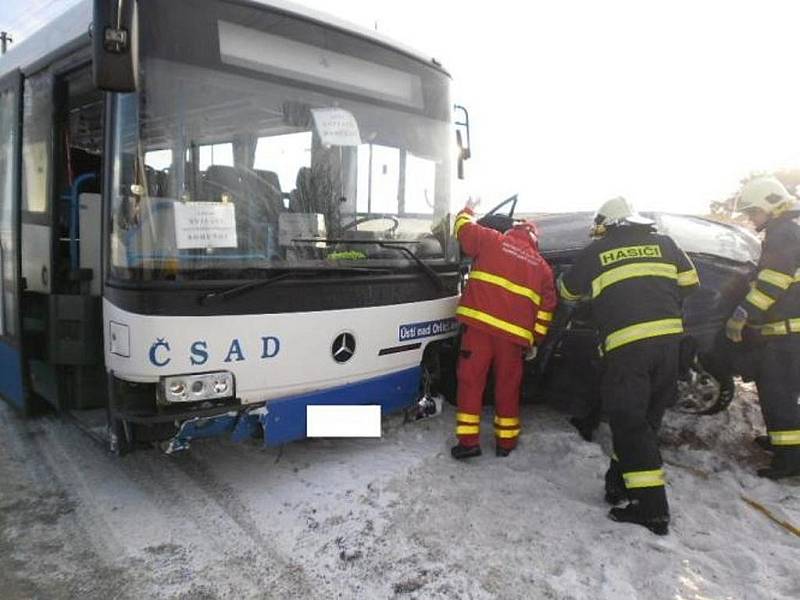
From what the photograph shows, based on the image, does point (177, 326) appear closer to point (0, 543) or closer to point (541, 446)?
point (0, 543)

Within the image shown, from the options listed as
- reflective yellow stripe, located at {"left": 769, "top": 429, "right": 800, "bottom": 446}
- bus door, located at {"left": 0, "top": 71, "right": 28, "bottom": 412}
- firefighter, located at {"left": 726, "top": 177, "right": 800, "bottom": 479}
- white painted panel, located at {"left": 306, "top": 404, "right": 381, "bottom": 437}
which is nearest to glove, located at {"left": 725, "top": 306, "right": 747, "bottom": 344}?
firefighter, located at {"left": 726, "top": 177, "right": 800, "bottom": 479}

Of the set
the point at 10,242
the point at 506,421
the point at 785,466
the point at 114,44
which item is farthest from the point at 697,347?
the point at 10,242

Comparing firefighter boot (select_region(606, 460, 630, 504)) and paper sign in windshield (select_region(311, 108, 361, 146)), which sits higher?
Answer: paper sign in windshield (select_region(311, 108, 361, 146))

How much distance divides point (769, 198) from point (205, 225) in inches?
146

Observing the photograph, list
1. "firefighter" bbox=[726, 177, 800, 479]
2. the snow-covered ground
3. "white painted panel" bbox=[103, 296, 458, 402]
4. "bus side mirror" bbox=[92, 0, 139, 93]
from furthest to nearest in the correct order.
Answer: "firefighter" bbox=[726, 177, 800, 479] → "white painted panel" bbox=[103, 296, 458, 402] → the snow-covered ground → "bus side mirror" bbox=[92, 0, 139, 93]

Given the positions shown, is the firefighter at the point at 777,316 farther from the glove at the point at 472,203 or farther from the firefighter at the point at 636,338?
the glove at the point at 472,203

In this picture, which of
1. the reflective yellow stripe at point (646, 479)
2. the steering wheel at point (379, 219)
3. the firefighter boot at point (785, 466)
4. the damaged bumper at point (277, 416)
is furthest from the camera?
the firefighter boot at point (785, 466)

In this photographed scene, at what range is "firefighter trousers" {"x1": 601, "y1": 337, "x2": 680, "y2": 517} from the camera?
3.49m

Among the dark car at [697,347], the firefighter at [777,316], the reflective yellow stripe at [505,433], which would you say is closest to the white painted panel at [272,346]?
the reflective yellow stripe at [505,433]

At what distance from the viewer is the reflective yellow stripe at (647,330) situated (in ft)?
11.8

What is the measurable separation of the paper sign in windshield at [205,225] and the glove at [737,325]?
3.44 metres

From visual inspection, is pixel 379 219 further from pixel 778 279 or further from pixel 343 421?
pixel 778 279

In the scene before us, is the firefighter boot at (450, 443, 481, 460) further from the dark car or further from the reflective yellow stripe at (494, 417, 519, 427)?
the dark car

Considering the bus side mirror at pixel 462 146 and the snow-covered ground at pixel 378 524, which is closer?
the snow-covered ground at pixel 378 524
